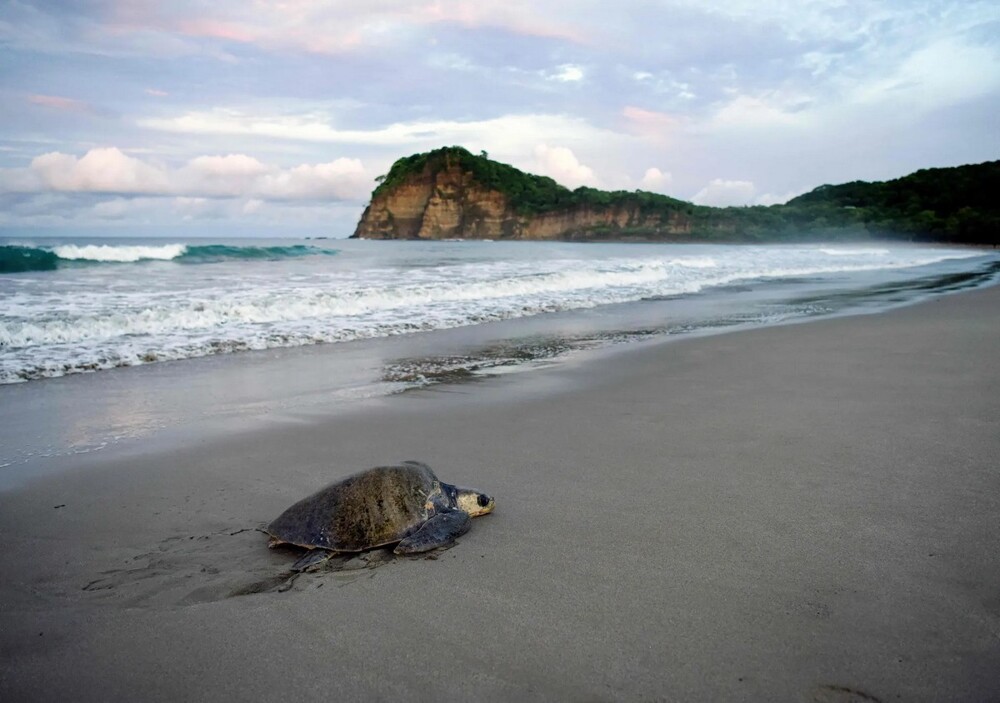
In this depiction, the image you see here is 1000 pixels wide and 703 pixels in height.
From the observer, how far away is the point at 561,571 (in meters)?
2.62

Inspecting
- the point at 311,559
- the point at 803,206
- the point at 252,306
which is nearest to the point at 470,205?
the point at 803,206

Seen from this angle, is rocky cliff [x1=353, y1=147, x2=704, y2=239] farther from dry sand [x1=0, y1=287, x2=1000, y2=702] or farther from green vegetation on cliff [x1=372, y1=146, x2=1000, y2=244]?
dry sand [x1=0, y1=287, x2=1000, y2=702]

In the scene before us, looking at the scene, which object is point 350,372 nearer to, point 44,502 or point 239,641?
point 44,502

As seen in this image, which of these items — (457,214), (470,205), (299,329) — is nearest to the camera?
(299,329)

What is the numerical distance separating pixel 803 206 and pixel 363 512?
93.5 m

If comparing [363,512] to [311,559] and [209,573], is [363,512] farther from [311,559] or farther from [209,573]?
[209,573]

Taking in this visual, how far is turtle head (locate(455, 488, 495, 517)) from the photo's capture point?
3.14 meters

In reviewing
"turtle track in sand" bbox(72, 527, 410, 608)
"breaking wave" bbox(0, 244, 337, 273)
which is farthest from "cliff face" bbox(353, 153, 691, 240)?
"turtle track in sand" bbox(72, 527, 410, 608)

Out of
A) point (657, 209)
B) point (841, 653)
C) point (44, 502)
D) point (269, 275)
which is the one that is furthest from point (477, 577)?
point (657, 209)

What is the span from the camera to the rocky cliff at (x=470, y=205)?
3814 inches

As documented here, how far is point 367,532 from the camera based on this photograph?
2910 mm

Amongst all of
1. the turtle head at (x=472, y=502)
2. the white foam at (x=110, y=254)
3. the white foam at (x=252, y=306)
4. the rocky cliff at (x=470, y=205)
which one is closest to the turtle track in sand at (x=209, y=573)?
the turtle head at (x=472, y=502)

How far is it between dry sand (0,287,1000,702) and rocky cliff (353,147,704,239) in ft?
302

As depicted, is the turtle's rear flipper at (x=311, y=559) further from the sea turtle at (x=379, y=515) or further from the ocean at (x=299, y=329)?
the ocean at (x=299, y=329)
